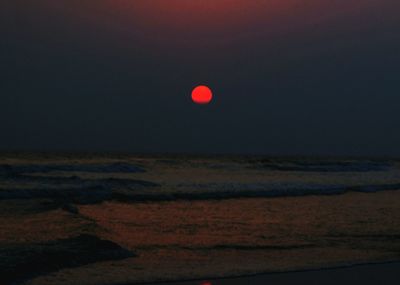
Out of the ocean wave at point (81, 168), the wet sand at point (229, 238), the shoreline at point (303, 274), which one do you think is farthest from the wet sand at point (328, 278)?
the ocean wave at point (81, 168)

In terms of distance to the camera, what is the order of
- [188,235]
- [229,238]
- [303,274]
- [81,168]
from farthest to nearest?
[81,168], [188,235], [229,238], [303,274]

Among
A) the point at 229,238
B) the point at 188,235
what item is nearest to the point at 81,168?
the point at 188,235

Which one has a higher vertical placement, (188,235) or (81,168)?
(81,168)

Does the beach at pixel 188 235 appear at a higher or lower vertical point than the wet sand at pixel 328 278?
higher

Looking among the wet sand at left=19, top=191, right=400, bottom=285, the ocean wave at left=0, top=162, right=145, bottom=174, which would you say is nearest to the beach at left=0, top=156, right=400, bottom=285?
the wet sand at left=19, top=191, right=400, bottom=285

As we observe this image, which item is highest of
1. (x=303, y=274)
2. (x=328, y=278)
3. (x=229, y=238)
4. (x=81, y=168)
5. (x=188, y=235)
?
(x=81, y=168)

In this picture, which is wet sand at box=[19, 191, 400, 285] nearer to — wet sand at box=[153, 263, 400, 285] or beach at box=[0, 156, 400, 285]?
beach at box=[0, 156, 400, 285]

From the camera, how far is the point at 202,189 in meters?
25.0

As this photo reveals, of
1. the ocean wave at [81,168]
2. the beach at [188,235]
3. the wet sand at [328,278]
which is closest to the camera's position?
the wet sand at [328,278]

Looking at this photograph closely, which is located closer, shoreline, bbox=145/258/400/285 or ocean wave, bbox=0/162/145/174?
shoreline, bbox=145/258/400/285

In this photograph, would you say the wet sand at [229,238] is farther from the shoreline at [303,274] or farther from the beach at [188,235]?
the shoreline at [303,274]

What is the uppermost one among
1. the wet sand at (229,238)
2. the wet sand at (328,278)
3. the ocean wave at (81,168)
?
the ocean wave at (81,168)

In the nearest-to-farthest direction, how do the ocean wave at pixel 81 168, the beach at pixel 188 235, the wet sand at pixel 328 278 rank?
1. the wet sand at pixel 328 278
2. the beach at pixel 188 235
3. the ocean wave at pixel 81 168

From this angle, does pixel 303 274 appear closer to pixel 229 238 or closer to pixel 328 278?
pixel 328 278
